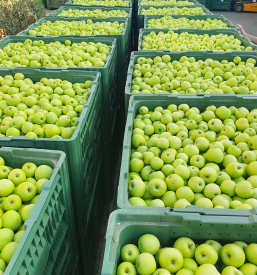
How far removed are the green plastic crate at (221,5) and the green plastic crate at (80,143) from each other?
15.9 metres

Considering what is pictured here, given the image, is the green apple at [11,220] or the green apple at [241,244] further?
the green apple at [11,220]

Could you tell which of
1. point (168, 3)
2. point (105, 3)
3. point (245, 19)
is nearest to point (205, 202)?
point (105, 3)

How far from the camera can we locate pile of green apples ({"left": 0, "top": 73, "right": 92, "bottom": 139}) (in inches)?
99.0

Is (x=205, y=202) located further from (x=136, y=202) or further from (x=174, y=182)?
(x=136, y=202)

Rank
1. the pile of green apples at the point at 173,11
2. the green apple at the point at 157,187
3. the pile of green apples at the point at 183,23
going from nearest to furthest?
the green apple at the point at 157,187
the pile of green apples at the point at 183,23
the pile of green apples at the point at 173,11

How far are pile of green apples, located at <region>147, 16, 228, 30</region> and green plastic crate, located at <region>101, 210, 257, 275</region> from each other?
16.7 feet

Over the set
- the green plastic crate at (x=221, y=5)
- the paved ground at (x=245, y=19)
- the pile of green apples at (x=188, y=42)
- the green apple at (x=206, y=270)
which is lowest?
the paved ground at (x=245, y=19)

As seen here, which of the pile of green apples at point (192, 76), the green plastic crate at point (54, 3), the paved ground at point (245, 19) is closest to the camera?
the pile of green apples at point (192, 76)

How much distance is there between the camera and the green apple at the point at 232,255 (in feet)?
4.63

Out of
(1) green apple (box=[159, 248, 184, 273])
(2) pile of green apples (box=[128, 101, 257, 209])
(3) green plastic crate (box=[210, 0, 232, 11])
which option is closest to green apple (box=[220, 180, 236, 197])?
(2) pile of green apples (box=[128, 101, 257, 209])

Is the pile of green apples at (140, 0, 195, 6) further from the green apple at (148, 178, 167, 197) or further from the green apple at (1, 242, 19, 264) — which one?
the green apple at (1, 242, 19, 264)

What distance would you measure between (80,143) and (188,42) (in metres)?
3.52

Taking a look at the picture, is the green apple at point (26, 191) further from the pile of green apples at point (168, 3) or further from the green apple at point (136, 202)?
the pile of green apples at point (168, 3)

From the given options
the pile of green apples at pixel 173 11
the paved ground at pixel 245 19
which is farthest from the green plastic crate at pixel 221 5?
the pile of green apples at pixel 173 11
